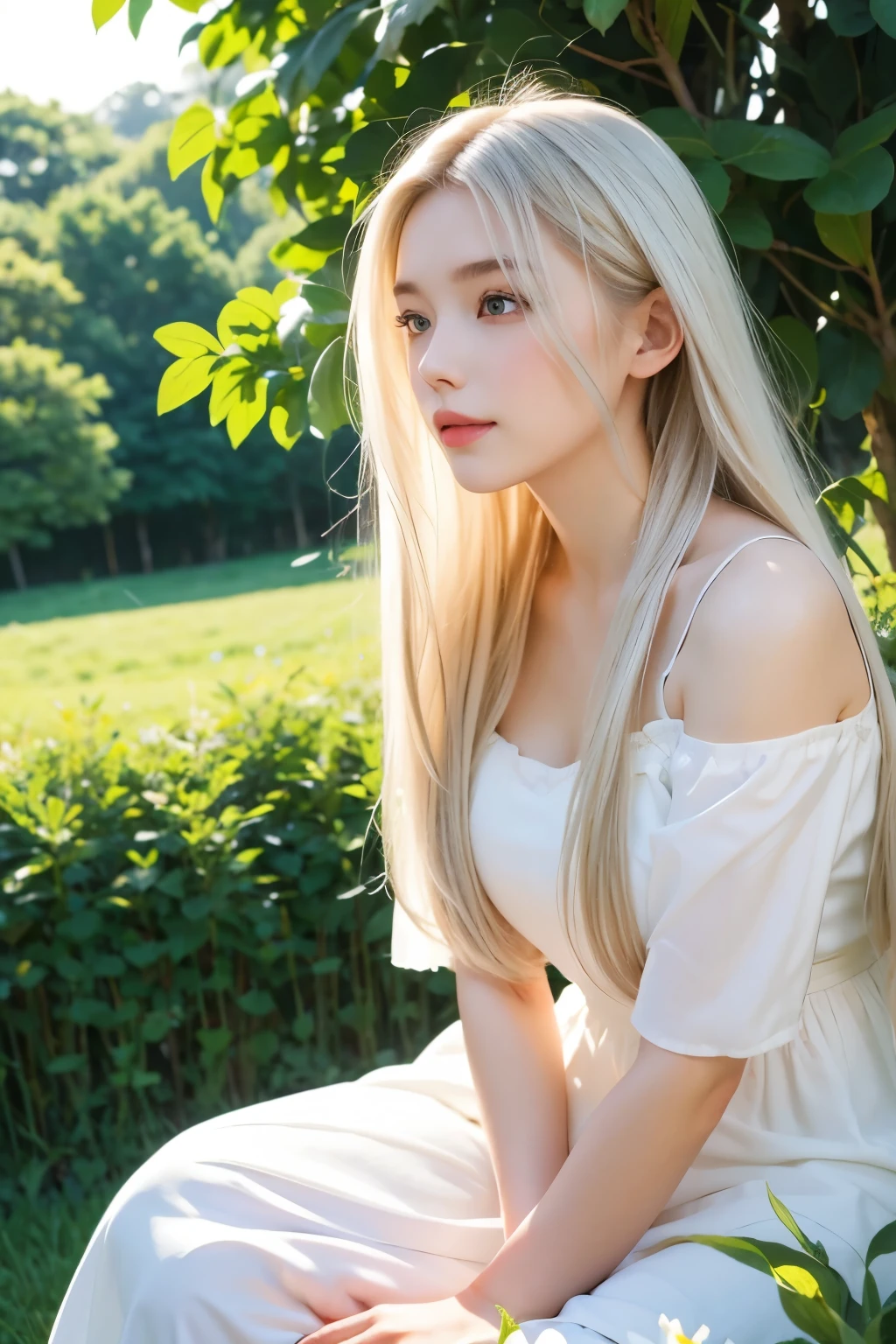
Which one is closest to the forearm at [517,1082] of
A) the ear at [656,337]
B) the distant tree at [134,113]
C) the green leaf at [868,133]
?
the ear at [656,337]

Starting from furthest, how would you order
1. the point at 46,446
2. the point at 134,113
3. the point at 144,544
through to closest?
the point at 134,113, the point at 144,544, the point at 46,446

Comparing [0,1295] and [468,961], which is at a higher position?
[468,961]

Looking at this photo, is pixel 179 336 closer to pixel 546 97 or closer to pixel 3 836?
pixel 546 97

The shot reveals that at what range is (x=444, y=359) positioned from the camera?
1.46 metres

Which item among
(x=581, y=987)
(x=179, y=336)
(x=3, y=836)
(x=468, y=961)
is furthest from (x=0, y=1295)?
(x=179, y=336)

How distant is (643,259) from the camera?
1.46 metres

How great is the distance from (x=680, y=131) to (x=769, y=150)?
0.12m

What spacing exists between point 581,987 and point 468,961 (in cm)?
20

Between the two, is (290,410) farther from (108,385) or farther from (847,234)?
(108,385)

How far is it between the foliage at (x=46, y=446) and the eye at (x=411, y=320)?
123 feet

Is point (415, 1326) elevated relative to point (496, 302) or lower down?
lower down

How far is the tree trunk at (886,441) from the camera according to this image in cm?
200

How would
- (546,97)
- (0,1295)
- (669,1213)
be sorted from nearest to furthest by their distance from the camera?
(669,1213) < (546,97) < (0,1295)

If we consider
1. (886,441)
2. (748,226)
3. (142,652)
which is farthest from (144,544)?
(748,226)
